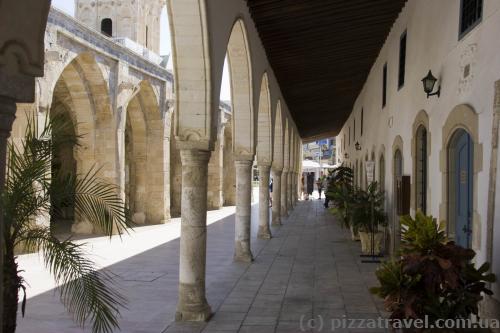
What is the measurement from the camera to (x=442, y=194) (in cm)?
644

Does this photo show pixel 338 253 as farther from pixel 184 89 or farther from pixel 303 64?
pixel 184 89

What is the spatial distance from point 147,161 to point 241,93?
742 cm

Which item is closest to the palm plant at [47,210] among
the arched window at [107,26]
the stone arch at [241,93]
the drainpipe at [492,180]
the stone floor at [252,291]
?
the stone floor at [252,291]

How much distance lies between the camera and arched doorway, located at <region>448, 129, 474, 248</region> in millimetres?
5668

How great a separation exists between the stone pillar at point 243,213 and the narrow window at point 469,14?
192 inches

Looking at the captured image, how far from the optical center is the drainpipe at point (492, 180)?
462 centimetres

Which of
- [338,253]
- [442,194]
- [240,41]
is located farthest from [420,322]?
[338,253]

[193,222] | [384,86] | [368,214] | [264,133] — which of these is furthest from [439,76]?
[264,133]

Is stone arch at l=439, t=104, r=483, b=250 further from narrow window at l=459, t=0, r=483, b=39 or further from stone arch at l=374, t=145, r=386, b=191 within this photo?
stone arch at l=374, t=145, r=386, b=191

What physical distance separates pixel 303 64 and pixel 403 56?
11.4 ft

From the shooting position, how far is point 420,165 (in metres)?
8.12

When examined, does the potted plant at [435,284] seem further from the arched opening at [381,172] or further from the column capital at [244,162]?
the arched opening at [381,172]

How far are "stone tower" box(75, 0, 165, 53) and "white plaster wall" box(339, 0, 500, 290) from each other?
1391 cm

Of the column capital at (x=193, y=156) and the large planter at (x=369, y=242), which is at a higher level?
the column capital at (x=193, y=156)
